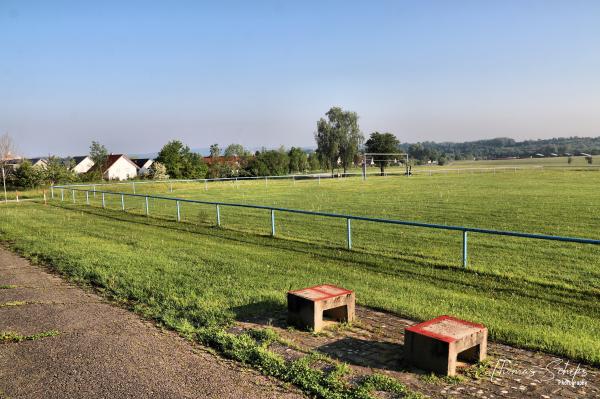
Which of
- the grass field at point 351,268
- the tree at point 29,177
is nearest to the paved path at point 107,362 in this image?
the grass field at point 351,268

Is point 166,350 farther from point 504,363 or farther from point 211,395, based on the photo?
point 504,363

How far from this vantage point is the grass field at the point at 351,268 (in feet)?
22.8

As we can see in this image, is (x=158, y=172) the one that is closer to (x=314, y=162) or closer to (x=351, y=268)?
(x=314, y=162)

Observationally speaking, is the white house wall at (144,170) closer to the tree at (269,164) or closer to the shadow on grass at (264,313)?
the tree at (269,164)

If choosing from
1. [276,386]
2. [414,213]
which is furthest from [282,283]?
[414,213]

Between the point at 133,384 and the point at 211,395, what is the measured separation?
85cm

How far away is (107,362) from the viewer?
527cm

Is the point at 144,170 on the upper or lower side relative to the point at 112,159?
lower

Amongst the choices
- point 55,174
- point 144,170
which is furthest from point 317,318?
point 144,170

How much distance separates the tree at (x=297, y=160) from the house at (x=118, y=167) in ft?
109

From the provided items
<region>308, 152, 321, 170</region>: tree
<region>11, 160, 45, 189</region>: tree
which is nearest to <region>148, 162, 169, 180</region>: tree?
<region>11, 160, 45, 189</region>: tree

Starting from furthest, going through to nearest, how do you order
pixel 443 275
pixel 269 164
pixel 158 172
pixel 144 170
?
pixel 144 170 → pixel 269 164 → pixel 158 172 → pixel 443 275

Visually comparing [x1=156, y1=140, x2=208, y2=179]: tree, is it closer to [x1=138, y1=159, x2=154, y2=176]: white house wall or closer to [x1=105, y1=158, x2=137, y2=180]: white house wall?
[x1=138, y1=159, x2=154, y2=176]: white house wall

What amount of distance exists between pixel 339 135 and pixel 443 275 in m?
94.3
